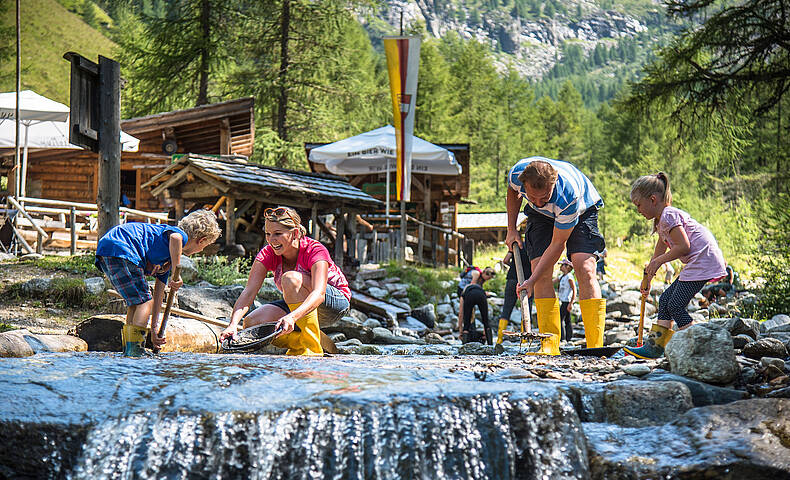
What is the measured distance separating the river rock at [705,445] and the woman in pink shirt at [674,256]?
1.46 metres

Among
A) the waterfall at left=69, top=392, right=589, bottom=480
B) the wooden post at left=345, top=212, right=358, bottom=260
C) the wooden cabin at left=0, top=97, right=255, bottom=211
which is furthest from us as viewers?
the wooden cabin at left=0, top=97, right=255, bottom=211

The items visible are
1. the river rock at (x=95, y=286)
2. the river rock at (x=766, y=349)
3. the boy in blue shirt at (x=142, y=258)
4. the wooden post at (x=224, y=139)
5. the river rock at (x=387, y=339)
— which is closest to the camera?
the river rock at (x=766, y=349)

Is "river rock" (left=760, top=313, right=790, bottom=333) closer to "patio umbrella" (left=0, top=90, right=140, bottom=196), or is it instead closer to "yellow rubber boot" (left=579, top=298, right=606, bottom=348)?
"yellow rubber boot" (left=579, top=298, right=606, bottom=348)

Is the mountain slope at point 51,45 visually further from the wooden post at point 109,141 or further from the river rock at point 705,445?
the river rock at point 705,445

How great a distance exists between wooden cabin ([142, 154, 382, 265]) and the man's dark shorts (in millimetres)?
6805

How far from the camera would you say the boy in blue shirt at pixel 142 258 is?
4887 mm

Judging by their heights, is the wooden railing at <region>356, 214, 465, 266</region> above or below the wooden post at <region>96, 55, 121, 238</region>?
below

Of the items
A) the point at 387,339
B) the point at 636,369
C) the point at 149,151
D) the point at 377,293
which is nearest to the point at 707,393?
the point at 636,369

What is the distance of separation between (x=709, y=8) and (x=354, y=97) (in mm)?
15718

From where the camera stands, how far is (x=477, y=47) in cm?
5125

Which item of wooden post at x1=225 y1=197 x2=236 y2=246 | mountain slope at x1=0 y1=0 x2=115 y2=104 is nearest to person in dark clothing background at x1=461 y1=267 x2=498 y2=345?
wooden post at x1=225 y1=197 x2=236 y2=246

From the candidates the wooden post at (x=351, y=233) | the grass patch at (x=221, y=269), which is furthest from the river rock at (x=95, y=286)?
the wooden post at (x=351, y=233)

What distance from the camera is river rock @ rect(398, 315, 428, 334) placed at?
449 inches

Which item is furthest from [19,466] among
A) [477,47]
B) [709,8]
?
[477,47]
